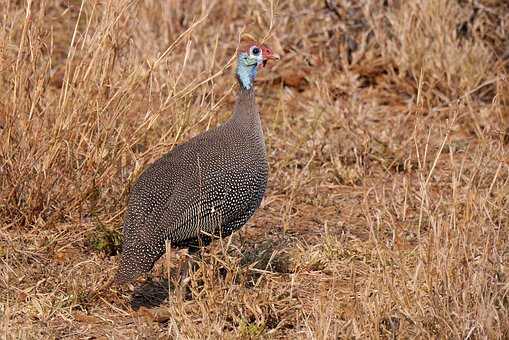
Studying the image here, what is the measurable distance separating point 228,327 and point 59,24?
392 cm

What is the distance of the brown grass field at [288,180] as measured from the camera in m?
3.56

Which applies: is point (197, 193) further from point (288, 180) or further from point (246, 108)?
point (288, 180)

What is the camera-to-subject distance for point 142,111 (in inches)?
197

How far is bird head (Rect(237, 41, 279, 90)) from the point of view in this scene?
426 cm

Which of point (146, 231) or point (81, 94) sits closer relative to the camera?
point (146, 231)

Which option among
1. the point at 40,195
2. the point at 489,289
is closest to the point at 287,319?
the point at 489,289

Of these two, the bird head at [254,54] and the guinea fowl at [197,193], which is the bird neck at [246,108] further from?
the bird head at [254,54]

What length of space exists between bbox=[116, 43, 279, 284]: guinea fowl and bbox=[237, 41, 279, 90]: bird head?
0.35 feet

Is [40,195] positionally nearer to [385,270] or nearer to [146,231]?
[146,231]

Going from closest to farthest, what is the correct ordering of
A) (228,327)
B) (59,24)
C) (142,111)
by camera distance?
(228,327) < (142,111) < (59,24)

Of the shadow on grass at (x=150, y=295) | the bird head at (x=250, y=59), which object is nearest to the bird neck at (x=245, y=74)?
the bird head at (x=250, y=59)

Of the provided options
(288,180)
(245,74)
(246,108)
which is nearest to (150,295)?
(246,108)

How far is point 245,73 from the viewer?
4301 mm

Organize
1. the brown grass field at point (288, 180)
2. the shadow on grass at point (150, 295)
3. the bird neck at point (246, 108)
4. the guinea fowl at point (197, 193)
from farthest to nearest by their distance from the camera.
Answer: the bird neck at point (246, 108) → the shadow on grass at point (150, 295) → the guinea fowl at point (197, 193) → the brown grass field at point (288, 180)
